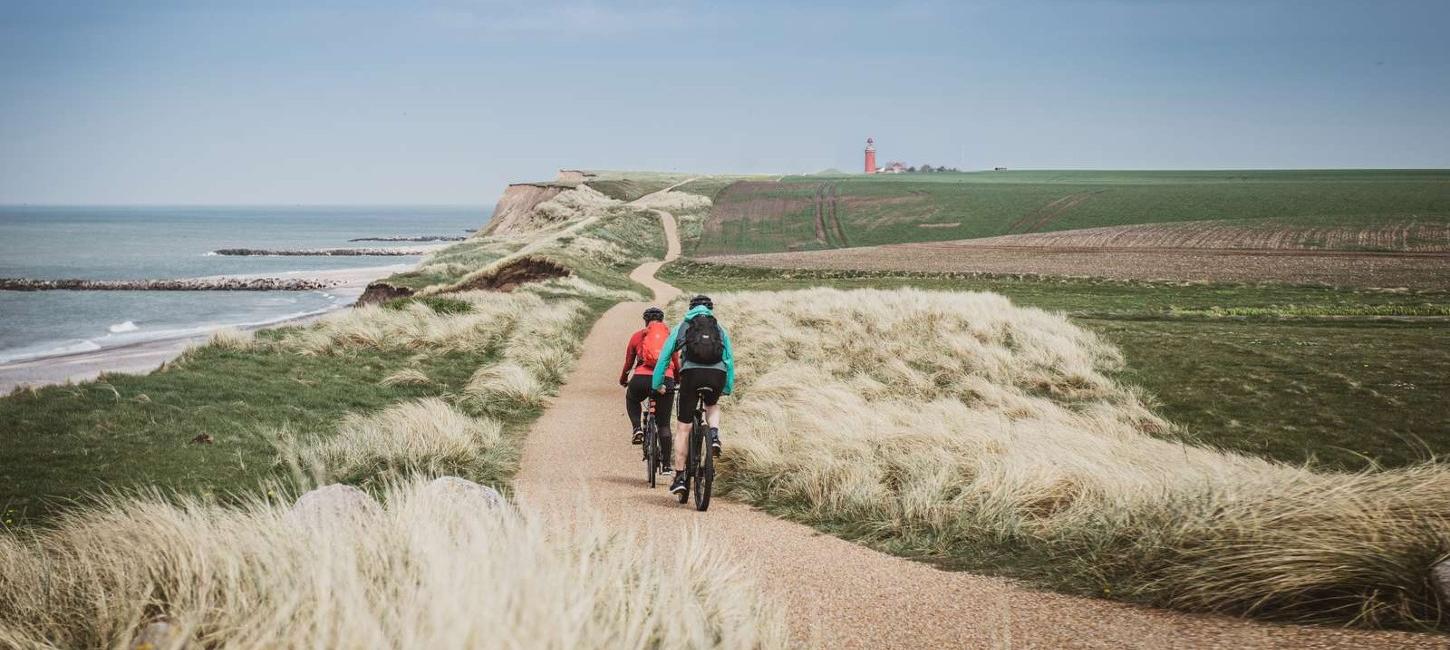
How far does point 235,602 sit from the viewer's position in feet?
13.6

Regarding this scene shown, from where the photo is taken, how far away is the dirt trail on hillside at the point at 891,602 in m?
5.02

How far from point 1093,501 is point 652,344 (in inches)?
187

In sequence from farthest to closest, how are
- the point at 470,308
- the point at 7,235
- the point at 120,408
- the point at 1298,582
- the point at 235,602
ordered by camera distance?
the point at 7,235, the point at 470,308, the point at 120,408, the point at 1298,582, the point at 235,602

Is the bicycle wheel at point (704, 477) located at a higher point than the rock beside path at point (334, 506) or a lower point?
lower

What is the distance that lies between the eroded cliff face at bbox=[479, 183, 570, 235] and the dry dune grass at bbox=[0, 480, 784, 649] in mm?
108032

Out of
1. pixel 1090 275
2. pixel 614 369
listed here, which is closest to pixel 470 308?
pixel 614 369

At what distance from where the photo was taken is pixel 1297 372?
60.8 feet

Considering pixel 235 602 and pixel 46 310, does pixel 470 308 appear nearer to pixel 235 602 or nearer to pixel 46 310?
pixel 235 602

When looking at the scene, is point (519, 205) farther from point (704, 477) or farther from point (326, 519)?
point (326, 519)

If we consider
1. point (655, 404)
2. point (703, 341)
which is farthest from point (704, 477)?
point (655, 404)

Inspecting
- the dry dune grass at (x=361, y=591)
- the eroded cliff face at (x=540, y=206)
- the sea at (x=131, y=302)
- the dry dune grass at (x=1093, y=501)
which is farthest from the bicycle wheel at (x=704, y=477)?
the eroded cliff face at (x=540, y=206)

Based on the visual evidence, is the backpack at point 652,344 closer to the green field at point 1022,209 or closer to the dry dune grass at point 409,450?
the dry dune grass at point 409,450

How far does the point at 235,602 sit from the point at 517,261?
143ft

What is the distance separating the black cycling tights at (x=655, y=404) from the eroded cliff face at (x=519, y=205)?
10266 centimetres
